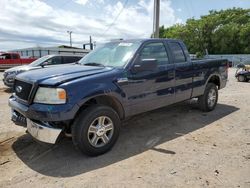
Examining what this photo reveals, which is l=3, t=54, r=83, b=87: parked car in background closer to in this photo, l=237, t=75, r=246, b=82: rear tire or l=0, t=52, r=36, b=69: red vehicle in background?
l=237, t=75, r=246, b=82: rear tire

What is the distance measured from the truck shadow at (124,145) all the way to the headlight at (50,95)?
950 mm

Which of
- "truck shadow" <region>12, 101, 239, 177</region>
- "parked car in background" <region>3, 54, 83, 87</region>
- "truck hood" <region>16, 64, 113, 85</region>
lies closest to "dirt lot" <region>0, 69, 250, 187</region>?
"truck shadow" <region>12, 101, 239, 177</region>

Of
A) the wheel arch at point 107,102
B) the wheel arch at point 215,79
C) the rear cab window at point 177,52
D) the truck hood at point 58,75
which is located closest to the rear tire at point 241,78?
the wheel arch at point 215,79

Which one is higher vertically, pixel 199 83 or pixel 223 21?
pixel 223 21

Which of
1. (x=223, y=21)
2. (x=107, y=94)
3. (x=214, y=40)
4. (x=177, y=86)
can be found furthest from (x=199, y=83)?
(x=223, y=21)

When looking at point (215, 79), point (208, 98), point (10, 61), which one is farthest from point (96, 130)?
point (10, 61)

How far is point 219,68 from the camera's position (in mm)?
7195

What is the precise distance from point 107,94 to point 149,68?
93 cm

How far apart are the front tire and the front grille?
0.88 metres

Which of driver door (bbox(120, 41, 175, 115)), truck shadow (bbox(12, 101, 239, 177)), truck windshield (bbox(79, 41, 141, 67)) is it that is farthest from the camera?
truck windshield (bbox(79, 41, 141, 67))

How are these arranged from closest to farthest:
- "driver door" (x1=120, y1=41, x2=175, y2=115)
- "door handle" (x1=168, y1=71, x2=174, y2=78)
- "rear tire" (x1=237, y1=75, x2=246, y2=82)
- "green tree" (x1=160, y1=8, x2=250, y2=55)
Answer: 1. "driver door" (x1=120, y1=41, x2=175, y2=115)
2. "door handle" (x1=168, y1=71, x2=174, y2=78)
3. "rear tire" (x1=237, y1=75, x2=246, y2=82)
4. "green tree" (x1=160, y1=8, x2=250, y2=55)

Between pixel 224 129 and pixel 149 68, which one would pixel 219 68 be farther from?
pixel 149 68

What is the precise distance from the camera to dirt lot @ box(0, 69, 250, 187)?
350 cm

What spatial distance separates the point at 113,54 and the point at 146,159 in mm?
2139
